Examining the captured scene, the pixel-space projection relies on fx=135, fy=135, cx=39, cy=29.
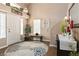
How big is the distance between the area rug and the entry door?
0.11m

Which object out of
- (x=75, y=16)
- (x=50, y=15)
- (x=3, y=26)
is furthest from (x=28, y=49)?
(x=75, y=16)

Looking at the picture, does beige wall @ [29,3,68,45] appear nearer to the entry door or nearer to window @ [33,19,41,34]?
window @ [33,19,41,34]

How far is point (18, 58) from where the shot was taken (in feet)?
7.72

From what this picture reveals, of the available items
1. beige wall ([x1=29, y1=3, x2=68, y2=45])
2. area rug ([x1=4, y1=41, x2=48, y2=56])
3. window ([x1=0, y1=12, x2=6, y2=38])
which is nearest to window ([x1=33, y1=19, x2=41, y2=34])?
beige wall ([x1=29, y1=3, x2=68, y2=45])

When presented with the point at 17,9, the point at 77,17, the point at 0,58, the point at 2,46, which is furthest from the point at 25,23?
the point at 77,17

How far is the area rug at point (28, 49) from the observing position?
2.37 meters

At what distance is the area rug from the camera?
2.37m

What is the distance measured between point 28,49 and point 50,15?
0.73 meters

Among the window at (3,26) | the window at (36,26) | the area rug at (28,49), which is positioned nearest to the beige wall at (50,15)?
the window at (36,26)

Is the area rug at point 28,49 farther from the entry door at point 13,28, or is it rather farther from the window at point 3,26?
the window at point 3,26

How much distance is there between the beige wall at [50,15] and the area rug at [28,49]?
19cm

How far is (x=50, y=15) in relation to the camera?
2.45m

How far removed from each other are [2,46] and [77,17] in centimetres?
139

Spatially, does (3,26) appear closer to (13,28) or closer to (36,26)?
(13,28)
